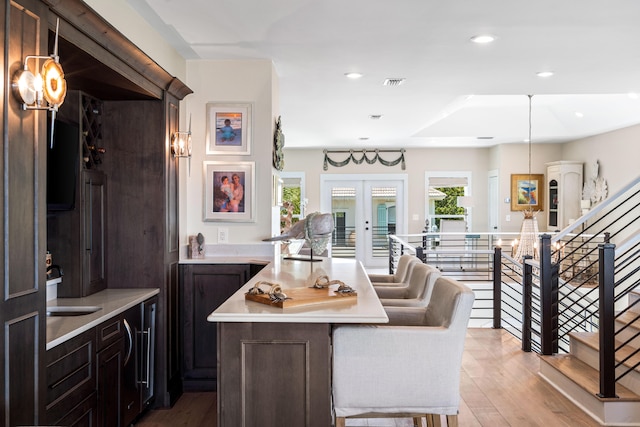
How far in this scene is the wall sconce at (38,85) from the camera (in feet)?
6.20

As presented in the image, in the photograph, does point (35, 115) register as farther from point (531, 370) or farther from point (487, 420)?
point (531, 370)

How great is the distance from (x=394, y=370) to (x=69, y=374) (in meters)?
1.47

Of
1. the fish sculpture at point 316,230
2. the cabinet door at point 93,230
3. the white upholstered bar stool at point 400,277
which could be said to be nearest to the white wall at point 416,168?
the white upholstered bar stool at point 400,277

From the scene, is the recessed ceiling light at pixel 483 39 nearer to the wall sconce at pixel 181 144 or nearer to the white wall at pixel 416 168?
the wall sconce at pixel 181 144

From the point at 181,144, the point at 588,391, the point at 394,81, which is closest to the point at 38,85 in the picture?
the point at 181,144

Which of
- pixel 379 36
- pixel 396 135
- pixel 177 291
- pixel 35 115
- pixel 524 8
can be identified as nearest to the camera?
pixel 35 115

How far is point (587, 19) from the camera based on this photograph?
11.0 ft

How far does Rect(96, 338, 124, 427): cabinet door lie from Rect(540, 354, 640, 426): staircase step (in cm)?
293

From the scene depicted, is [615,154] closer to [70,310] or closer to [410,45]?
[410,45]

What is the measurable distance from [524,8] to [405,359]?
220 centimetres

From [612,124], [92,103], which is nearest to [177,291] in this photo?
[92,103]

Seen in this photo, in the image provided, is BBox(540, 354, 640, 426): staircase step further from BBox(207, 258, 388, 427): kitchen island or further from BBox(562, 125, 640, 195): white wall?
BBox(562, 125, 640, 195): white wall

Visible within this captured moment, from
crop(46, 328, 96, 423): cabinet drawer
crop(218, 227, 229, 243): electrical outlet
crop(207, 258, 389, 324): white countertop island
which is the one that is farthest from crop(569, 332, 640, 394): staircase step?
crop(46, 328, 96, 423): cabinet drawer

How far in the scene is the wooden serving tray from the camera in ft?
7.63
